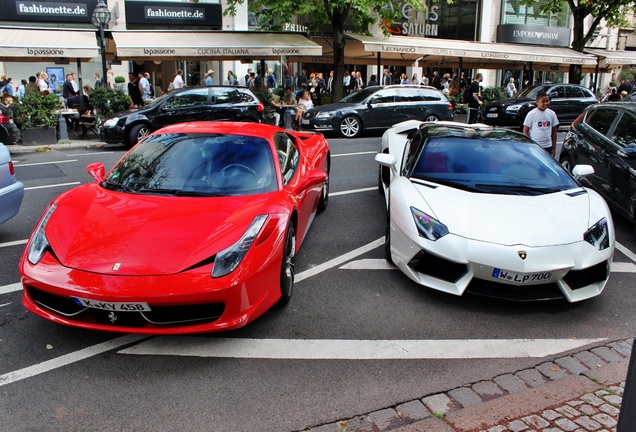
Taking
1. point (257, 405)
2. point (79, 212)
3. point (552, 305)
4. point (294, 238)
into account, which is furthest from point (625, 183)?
point (79, 212)

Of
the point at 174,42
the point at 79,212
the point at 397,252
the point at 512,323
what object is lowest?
the point at 512,323

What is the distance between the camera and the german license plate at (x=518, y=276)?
446 centimetres

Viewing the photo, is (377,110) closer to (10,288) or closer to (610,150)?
(610,150)

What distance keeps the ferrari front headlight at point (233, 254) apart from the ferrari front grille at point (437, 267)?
1.46 m

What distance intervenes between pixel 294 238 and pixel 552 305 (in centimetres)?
231

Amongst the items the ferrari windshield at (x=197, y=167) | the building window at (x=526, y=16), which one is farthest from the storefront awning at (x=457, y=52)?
the ferrari windshield at (x=197, y=167)

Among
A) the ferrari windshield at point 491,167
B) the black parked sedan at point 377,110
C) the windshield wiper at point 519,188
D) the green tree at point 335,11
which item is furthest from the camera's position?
the green tree at point 335,11

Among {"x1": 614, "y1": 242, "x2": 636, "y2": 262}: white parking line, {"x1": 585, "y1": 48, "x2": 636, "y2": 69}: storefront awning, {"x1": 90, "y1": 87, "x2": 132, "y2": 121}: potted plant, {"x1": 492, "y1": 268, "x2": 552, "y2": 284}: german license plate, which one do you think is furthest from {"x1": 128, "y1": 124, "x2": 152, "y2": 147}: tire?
{"x1": 585, "y1": 48, "x2": 636, "y2": 69}: storefront awning

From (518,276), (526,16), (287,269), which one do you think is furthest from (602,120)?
(526,16)

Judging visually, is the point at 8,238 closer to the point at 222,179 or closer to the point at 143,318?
the point at 222,179

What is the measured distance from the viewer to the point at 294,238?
5078 mm

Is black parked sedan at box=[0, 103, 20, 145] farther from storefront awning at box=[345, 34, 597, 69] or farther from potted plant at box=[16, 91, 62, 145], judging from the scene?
storefront awning at box=[345, 34, 597, 69]

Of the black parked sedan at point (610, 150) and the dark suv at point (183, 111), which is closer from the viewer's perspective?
the black parked sedan at point (610, 150)

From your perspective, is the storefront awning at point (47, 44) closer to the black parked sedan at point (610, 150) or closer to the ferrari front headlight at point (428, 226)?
the black parked sedan at point (610, 150)
